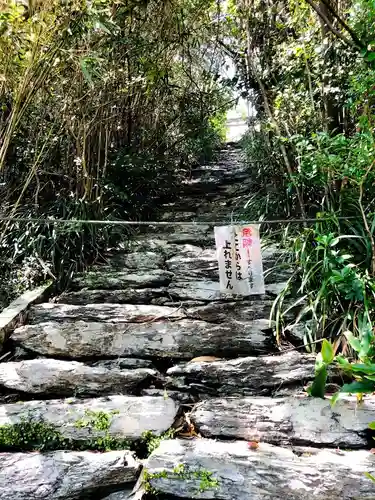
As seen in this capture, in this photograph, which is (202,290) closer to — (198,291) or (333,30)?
(198,291)

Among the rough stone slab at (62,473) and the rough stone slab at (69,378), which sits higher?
the rough stone slab at (69,378)

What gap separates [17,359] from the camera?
99.9 inches

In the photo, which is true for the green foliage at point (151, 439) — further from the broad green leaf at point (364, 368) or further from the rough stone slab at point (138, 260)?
the rough stone slab at point (138, 260)

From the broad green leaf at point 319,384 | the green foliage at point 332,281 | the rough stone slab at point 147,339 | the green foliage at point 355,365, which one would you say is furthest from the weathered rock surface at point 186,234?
the broad green leaf at point 319,384

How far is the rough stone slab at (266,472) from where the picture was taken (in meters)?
1.62

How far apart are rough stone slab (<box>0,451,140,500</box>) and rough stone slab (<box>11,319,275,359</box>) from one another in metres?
0.67

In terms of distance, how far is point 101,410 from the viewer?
6.75 ft

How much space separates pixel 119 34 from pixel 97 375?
9.98 feet

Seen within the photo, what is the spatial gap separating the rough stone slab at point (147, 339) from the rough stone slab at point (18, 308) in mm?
63

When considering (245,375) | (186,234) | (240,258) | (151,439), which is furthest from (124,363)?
(186,234)

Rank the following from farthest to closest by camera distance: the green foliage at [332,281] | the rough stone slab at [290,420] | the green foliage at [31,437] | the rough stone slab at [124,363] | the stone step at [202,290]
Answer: the stone step at [202,290] → the rough stone slab at [124,363] → the green foliage at [332,281] → the green foliage at [31,437] → the rough stone slab at [290,420]

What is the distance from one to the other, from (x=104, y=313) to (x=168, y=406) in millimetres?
887

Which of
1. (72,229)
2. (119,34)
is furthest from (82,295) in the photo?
(119,34)

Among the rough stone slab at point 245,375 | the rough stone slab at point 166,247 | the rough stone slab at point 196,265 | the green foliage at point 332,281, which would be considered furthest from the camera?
the rough stone slab at point 166,247
